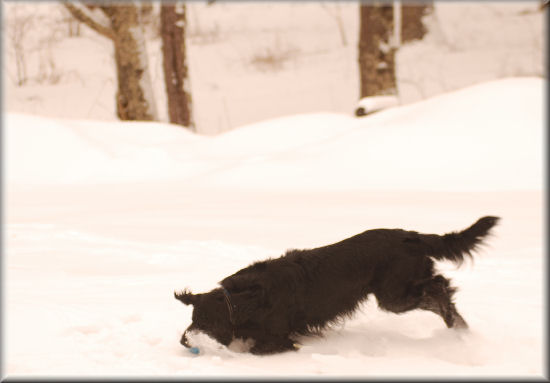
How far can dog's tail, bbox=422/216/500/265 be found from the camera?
113 inches

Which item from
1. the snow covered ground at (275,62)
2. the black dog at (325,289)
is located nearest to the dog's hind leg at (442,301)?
the black dog at (325,289)

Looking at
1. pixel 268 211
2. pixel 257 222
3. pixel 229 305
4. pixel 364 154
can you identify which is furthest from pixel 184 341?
pixel 364 154

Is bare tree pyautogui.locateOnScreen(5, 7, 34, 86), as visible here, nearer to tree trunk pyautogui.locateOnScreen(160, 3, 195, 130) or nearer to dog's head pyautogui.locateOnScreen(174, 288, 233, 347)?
tree trunk pyautogui.locateOnScreen(160, 3, 195, 130)

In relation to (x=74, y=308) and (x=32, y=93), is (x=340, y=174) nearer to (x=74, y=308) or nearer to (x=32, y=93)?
(x=74, y=308)

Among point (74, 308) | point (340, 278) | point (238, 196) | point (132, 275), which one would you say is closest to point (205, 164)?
point (238, 196)

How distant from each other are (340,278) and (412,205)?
3.02 m

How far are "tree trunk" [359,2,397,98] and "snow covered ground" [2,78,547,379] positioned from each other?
1.51m

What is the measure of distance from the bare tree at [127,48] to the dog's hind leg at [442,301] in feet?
28.4

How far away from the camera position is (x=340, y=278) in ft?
9.04

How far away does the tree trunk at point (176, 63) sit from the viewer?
416 inches

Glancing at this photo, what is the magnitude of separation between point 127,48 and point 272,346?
8.68m

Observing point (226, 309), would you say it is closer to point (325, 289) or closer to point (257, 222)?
point (325, 289)

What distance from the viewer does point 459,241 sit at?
289 centimetres

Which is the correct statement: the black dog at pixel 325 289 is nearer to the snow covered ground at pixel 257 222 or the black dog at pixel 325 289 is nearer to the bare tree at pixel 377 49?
the snow covered ground at pixel 257 222
